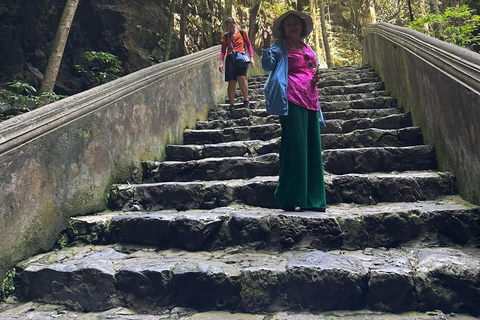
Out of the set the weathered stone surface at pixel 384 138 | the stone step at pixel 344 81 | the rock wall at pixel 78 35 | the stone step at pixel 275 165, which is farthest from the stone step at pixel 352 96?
the rock wall at pixel 78 35

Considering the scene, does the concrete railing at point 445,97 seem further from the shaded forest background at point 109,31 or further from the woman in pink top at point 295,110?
the shaded forest background at point 109,31

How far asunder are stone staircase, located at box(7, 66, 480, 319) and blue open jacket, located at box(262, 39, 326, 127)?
2.15 ft

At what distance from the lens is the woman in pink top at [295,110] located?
262 centimetres

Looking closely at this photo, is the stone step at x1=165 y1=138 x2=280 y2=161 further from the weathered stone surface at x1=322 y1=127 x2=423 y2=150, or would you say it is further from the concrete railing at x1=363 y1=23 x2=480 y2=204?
the concrete railing at x1=363 y1=23 x2=480 y2=204

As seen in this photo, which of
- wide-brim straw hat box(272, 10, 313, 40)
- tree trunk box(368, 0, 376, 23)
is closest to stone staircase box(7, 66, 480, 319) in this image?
wide-brim straw hat box(272, 10, 313, 40)

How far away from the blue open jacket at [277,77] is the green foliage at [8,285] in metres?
1.99

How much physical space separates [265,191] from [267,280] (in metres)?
1.06

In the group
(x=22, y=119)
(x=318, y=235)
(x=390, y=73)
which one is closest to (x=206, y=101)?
(x=390, y=73)

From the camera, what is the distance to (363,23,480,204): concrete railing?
2.41 m

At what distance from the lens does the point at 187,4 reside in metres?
9.20

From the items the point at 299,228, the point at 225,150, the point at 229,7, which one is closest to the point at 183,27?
the point at 229,7

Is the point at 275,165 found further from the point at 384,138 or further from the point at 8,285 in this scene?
the point at 8,285

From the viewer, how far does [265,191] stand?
295 cm

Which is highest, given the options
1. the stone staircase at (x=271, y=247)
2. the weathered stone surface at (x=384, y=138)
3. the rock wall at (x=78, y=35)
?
the rock wall at (x=78, y=35)
